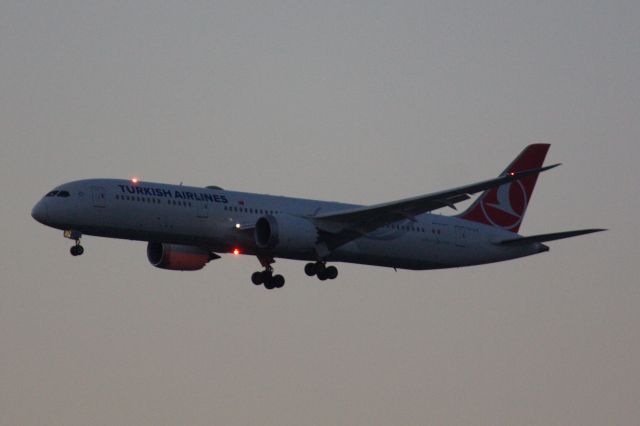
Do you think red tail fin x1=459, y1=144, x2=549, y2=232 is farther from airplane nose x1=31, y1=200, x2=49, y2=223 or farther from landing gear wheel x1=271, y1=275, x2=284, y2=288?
airplane nose x1=31, y1=200, x2=49, y2=223

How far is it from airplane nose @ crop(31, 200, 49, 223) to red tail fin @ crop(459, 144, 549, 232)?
946 inches

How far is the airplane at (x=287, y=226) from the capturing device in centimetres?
6538

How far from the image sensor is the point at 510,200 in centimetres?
8075

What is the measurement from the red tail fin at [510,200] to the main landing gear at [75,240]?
889 inches

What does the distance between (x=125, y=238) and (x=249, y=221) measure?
6.18 meters

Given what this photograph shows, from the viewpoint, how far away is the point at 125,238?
66.3 meters

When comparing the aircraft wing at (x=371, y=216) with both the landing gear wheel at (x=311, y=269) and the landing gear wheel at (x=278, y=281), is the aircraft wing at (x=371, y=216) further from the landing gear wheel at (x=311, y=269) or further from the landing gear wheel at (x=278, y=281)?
the landing gear wheel at (x=278, y=281)

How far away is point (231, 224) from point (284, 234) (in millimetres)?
2512

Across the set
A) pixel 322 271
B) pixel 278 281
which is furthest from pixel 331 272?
pixel 278 281

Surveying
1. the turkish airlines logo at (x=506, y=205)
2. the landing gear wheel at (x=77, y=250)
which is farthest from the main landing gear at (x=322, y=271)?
the landing gear wheel at (x=77, y=250)

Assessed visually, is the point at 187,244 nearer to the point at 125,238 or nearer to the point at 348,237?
the point at 125,238

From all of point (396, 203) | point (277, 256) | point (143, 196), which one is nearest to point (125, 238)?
point (143, 196)

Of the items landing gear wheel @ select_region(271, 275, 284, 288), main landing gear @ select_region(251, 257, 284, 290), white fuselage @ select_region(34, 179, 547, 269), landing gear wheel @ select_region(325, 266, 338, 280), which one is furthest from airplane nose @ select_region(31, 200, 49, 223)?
landing gear wheel @ select_region(325, 266, 338, 280)

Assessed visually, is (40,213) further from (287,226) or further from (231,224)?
(287,226)
